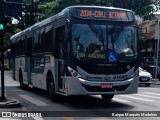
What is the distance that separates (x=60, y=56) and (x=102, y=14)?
6.81 feet

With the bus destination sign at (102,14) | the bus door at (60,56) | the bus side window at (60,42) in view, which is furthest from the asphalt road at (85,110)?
the bus destination sign at (102,14)

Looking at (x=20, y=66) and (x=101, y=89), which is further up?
(x=20, y=66)

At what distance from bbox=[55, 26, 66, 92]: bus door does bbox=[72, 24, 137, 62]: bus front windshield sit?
634mm

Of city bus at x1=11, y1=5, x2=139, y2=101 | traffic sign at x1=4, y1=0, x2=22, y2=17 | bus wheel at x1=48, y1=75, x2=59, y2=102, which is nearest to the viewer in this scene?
city bus at x1=11, y1=5, x2=139, y2=101

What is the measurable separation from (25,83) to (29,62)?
74.4 inches

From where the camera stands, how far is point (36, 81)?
707 inches

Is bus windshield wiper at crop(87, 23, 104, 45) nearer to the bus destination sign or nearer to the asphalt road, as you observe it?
the bus destination sign

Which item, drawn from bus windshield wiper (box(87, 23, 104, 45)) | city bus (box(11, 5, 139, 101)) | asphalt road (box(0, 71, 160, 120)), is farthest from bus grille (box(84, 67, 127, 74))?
asphalt road (box(0, 71, 160, 120))

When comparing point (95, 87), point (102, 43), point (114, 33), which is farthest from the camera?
point (114, 33)

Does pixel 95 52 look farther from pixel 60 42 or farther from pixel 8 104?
pixel 8 104

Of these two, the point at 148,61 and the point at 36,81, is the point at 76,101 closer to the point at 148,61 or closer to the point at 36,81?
the point at 36,81

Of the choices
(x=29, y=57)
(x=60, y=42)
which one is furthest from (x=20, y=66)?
(x=60, y=42)

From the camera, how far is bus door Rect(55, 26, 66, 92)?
534 inches

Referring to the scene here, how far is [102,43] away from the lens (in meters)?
13.2
